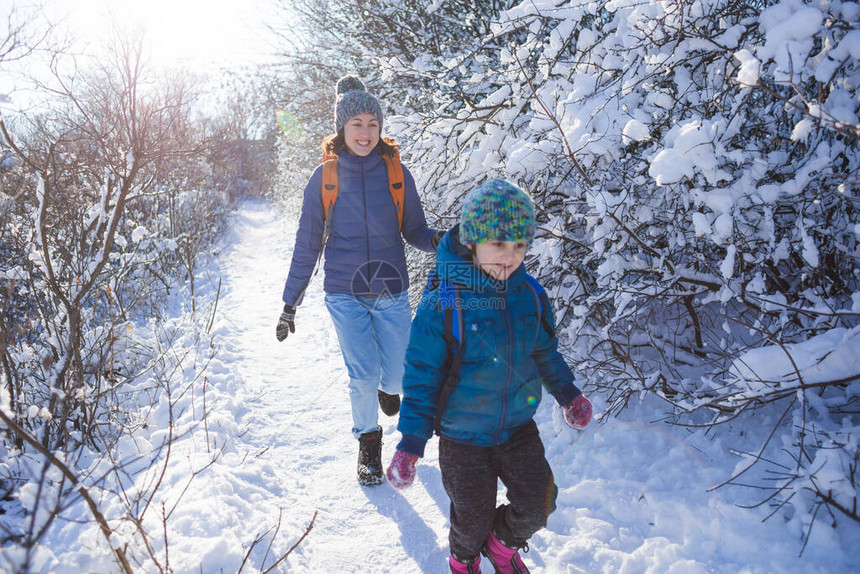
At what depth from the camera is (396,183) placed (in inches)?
109

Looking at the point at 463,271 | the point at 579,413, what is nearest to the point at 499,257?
the point at 463,271

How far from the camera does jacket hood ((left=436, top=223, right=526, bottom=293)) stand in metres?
1.77

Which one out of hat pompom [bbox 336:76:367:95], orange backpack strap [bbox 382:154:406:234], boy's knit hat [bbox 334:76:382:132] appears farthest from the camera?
hat pompom [bbox 336:76:367:95]

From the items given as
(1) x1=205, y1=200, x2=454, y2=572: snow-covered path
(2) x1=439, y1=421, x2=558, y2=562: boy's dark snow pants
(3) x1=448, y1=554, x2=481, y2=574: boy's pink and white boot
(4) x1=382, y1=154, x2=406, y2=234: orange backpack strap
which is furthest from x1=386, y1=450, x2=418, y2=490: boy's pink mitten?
(4) x1=382, y1=154, x2=406, y2=234: orange backpack strap

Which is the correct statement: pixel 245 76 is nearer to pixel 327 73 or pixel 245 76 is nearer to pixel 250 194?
pixel 327 73

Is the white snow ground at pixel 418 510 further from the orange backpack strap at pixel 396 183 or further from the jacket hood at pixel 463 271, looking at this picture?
the orange backpack strap at pixel 396 183

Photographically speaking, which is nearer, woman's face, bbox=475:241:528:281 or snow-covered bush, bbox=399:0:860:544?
woman's face, bbox=475:241:528:281

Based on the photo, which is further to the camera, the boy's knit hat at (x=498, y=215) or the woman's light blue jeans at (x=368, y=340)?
the woman's light blue jeans at (x=368, y=340)

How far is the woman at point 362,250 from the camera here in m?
2.69

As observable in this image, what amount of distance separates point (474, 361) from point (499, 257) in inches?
15.5

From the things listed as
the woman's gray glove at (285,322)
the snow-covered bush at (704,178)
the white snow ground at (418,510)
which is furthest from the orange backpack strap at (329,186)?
the white snow ground at (418,510)

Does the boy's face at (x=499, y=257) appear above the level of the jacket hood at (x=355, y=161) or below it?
below

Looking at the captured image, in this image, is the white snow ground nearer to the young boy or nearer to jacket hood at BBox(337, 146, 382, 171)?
the young boy

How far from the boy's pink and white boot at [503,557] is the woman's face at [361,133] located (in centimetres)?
203
